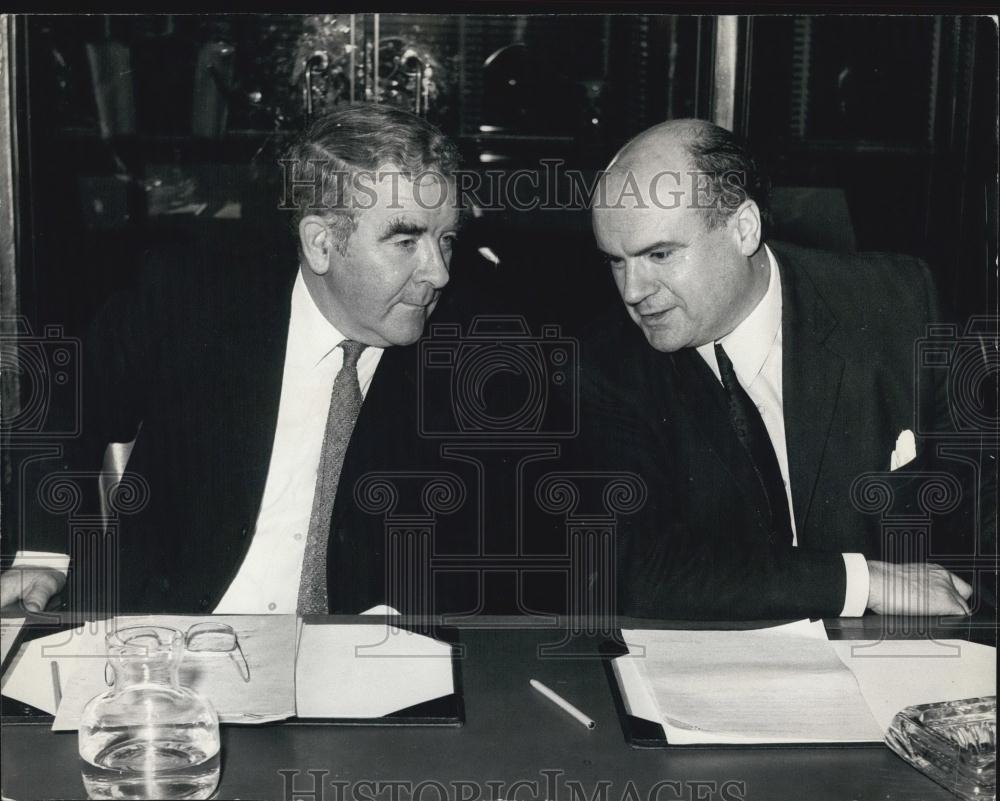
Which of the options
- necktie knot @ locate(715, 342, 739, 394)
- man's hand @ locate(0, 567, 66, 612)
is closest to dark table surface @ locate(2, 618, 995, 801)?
man's hand @ locate(0, 567, 66, 612)

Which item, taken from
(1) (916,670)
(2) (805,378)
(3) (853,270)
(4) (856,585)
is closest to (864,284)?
(3) (853,270)

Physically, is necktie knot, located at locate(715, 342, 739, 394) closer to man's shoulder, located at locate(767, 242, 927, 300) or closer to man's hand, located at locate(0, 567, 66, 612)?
man's shoulder, located at locate(767, 242, 927, 300)

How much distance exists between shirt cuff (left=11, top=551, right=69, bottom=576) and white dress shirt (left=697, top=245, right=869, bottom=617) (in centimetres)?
96

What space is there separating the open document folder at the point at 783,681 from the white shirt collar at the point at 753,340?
0.38 meters

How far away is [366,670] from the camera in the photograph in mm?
1433

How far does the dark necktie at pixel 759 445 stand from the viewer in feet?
5.40

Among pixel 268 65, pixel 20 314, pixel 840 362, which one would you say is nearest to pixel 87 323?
pixel 20 314

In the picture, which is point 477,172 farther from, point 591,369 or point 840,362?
point 840,362

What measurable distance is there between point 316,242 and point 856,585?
0.91m

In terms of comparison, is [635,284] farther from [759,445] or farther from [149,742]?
[149,742]

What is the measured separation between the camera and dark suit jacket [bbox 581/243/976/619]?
62.9 inches

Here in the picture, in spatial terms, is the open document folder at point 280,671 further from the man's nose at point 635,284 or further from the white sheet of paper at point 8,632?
the man's nose at point 635,284

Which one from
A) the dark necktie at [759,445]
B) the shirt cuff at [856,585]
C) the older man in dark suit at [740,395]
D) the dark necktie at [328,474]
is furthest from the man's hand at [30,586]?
the shirt cuff at [856,585]

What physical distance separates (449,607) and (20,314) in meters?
0.73
